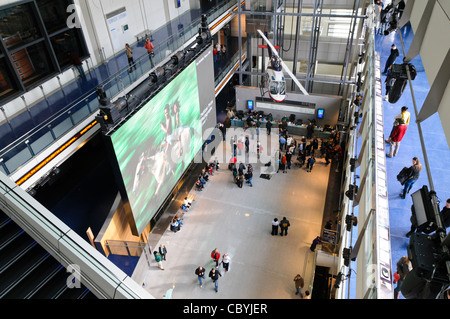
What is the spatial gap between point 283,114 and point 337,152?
5.24 m

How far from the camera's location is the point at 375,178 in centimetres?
704

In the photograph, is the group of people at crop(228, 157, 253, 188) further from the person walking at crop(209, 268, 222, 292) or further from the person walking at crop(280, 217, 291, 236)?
the person walking at crop(209, 268, 222, 292)

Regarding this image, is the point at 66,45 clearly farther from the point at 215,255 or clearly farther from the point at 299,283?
the point at 299,283

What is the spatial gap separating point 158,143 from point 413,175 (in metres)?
8.21

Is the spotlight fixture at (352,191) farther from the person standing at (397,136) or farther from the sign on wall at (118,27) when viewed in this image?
the sign on wall at (118,27)

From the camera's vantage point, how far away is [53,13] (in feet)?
36.5

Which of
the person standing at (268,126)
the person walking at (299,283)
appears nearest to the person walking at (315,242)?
the person walking at (299,283)

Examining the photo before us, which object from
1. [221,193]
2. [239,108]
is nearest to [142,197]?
[221,193]

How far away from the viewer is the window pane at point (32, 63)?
10363 mm

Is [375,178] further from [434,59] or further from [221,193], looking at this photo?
[221,193]

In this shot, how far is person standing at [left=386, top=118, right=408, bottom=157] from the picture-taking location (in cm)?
855

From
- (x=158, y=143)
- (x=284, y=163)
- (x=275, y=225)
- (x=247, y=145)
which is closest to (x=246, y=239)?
(x=275, y=225)

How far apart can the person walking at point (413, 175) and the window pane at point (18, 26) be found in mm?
11967

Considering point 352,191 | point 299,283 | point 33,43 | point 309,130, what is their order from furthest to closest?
point 309,130, point 299,283, point 33,43, point 352,191
